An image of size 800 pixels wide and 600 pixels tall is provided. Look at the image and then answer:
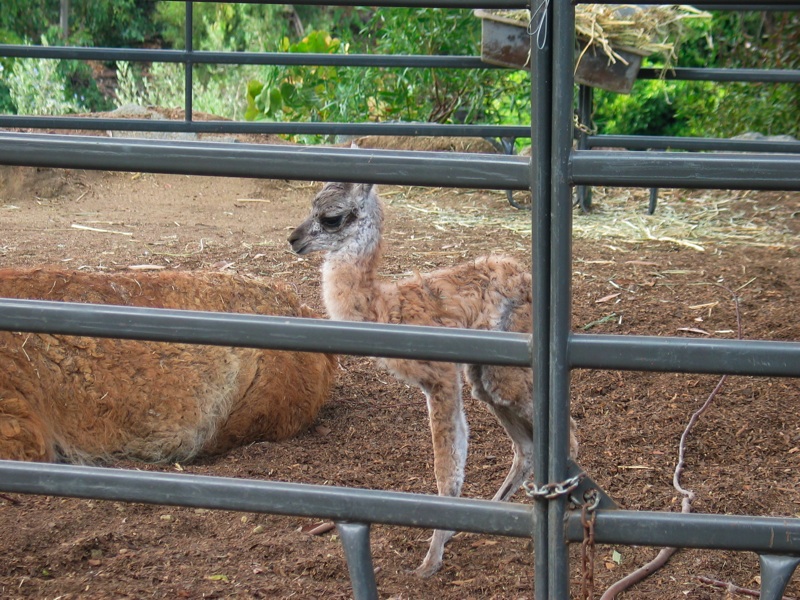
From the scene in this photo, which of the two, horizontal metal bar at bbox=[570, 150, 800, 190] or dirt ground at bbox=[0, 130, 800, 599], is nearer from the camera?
horizontal metal bar at bbox=[570, 150, 800, 190]

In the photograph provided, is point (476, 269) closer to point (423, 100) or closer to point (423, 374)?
point (423, 374)

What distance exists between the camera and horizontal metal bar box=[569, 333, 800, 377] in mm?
1780

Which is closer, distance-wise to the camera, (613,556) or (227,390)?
(613,556)

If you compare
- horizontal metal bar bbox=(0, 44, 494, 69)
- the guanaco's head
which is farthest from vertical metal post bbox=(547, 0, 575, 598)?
horizontal metal bar bbox=(0, 44, 494, 69)

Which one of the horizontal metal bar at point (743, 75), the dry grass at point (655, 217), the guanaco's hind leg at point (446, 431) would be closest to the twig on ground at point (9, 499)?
the guanaco's hind leg at point (446, 431)

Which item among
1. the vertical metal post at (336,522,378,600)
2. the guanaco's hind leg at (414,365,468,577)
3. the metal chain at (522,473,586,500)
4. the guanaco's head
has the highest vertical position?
the guanaco's head

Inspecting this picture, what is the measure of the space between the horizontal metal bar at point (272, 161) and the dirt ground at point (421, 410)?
1.24 metres

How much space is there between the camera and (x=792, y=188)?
1.77 m

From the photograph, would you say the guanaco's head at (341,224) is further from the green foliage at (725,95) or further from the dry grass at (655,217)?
the green foliage at (725,95)

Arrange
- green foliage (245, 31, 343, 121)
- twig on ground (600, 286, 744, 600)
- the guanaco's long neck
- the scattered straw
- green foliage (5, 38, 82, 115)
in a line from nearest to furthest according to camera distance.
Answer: twig on ground (600, 286, 744, 600), the guanaco's long neck, the scattered straw, green foliage (245, 31, 343, 121), green foliage (5, 38, 82, 115)

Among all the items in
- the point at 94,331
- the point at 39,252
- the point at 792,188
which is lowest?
the point at 39,252

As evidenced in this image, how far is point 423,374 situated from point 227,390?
1077 mm

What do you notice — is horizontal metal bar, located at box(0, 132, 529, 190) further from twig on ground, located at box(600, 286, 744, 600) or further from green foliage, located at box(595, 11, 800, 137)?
green foliage, located at box(595, 11, 800, 137)

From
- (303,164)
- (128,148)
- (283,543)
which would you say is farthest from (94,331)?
(283,543)
